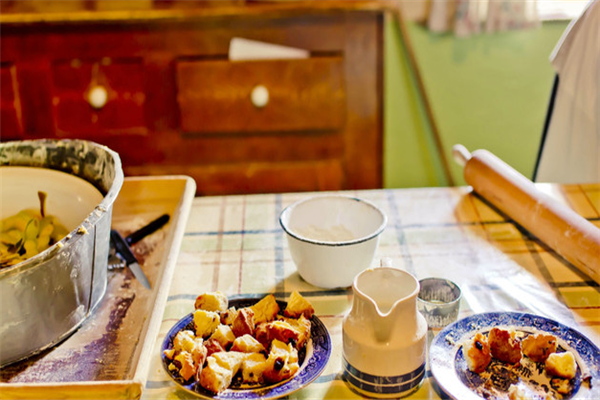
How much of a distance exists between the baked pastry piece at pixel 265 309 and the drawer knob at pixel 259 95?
1.25 metres

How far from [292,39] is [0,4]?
979 millimetres

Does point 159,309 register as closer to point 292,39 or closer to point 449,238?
point 449,238

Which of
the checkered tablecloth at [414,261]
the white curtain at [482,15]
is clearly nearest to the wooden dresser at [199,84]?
the white curtain at [482,15]

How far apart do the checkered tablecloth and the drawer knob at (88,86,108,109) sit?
0.90 metres

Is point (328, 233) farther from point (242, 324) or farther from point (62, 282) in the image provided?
point (62, 282)

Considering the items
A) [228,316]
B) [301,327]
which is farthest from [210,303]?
[301,327]

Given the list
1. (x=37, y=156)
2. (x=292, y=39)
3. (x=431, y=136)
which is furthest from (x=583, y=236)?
(x=431, y=136)

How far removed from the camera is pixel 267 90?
2.11 m

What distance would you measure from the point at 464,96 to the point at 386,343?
194 cm

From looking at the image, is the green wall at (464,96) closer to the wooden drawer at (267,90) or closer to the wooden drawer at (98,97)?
the wooden drawer at (267,90)

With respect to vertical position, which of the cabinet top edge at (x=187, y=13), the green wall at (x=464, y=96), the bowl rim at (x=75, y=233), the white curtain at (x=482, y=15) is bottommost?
the green wall at (x=464, y=96)

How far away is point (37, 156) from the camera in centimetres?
116

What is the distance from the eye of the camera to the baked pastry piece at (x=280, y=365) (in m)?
0.79

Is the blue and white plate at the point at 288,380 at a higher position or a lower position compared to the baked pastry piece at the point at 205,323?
lower
